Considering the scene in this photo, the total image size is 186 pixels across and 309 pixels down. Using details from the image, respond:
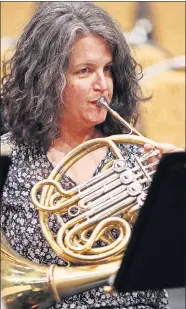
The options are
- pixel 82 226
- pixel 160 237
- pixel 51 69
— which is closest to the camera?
pixel 160 237

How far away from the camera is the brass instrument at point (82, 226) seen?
6.70 ft

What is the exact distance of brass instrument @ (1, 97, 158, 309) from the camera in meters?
2.04

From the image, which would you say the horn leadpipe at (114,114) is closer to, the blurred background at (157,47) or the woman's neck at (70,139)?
the woman's neck at (70,139)

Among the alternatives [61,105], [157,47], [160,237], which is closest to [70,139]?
[61,105]

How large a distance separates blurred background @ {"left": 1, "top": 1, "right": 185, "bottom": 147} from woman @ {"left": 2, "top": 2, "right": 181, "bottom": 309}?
1.35m

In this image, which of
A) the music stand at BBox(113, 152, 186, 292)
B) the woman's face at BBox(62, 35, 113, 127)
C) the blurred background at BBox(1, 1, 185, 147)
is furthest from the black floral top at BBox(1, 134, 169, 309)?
the blurred background at BBox(1, 1, 185, 147)

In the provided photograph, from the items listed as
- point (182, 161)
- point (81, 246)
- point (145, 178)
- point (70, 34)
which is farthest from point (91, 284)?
point (70, 34)

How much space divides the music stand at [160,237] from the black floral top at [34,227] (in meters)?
0.54

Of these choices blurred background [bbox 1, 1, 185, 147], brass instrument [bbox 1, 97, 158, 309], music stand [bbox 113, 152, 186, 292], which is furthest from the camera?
blurred background [bbox 1, 1, 185, 147]

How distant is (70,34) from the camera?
7.82 feet

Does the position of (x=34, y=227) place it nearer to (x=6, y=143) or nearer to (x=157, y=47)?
(x=6, y=143)

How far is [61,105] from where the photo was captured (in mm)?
2445

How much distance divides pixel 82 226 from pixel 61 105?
44cm

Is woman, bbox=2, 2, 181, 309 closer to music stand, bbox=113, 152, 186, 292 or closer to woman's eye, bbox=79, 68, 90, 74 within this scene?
woman's eye, bbox=79, 68, 90, 74
